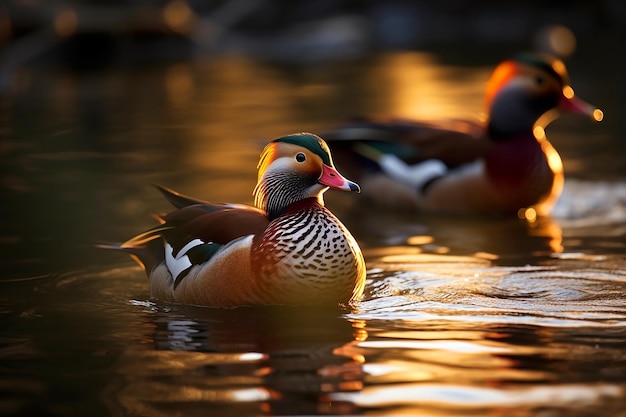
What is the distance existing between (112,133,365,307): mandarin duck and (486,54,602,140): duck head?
385cm

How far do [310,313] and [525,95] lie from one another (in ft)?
14.3

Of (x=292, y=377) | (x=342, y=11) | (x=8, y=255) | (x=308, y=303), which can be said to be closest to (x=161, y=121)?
(x=8, y=255)

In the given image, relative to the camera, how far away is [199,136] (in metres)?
14.5

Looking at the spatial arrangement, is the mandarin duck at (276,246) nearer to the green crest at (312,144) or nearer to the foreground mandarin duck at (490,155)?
the green crest at (312,144)

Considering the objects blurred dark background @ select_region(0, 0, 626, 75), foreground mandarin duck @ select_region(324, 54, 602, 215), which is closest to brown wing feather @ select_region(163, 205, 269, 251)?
foreground mandarin duck @ select_region(324, 54, 602, 215)

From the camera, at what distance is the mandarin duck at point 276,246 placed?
662cm

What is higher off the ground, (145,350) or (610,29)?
(610,29)

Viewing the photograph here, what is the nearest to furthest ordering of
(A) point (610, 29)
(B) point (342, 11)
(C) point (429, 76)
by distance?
(C) point (429, 76) → (A) point (610, 29) → (B) point (342, 11)

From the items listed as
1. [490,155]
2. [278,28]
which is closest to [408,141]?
[490,155]

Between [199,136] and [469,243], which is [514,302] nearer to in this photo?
[469,243]

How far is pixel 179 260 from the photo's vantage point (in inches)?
279

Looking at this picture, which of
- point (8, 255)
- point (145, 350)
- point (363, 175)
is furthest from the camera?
point (363, 175)

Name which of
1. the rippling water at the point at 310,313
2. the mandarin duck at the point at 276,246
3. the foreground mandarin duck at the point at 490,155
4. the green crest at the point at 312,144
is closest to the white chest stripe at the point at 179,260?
the mandarin duck at the point at 276,246

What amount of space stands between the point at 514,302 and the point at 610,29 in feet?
73.6
